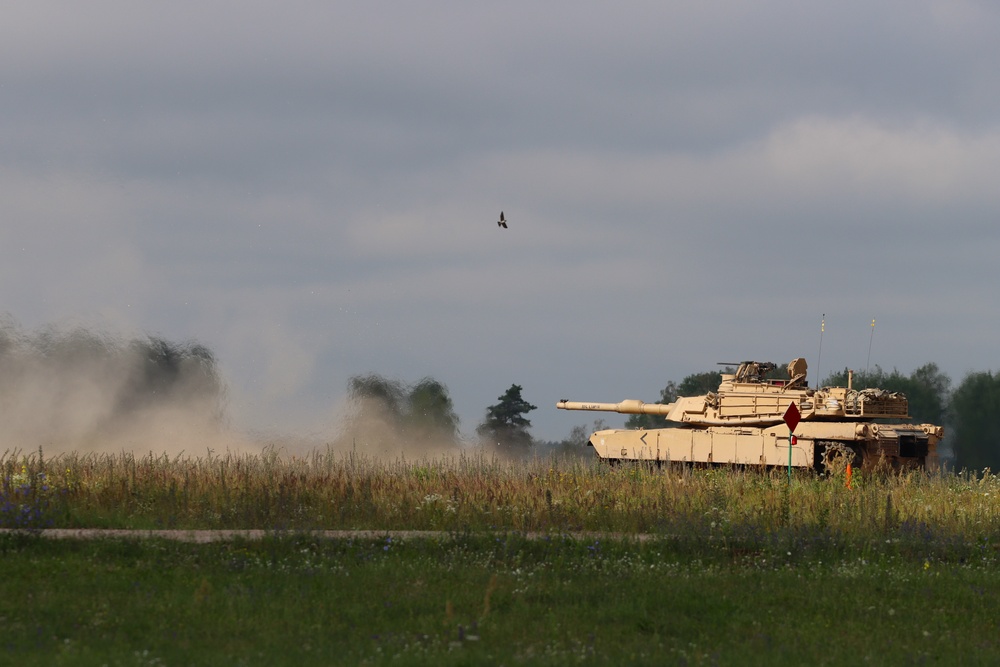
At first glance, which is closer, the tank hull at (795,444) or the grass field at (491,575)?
the grass field at (491,575)

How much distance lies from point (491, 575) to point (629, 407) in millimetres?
24201

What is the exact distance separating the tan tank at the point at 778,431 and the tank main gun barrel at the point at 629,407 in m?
1.58

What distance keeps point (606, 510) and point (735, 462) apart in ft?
42.0

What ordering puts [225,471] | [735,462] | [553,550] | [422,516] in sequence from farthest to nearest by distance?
[735,462] → [225,471] → [422,516] → [553,550]

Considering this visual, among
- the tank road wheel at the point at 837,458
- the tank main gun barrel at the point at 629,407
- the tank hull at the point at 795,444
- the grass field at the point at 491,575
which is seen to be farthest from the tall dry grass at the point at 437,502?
the tank main gun barrel at the point at 629,407

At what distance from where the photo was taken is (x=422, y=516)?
18.8 meters

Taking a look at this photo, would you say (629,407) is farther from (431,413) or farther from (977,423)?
(977,423)

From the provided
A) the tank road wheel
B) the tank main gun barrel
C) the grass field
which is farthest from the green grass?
the tank main gun barrel

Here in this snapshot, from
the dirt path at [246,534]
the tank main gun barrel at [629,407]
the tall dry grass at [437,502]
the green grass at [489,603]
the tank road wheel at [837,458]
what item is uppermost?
the tank main gun barrel at [629,407]

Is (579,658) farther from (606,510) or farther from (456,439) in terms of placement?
(456,439)

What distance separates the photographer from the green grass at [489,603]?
10.0m

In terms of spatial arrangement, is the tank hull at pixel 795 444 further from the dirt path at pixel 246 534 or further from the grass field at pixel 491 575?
the dirt path at pixel 246 534

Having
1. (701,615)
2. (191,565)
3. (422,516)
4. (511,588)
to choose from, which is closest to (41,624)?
(191,565)

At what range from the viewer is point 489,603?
39.2ft
